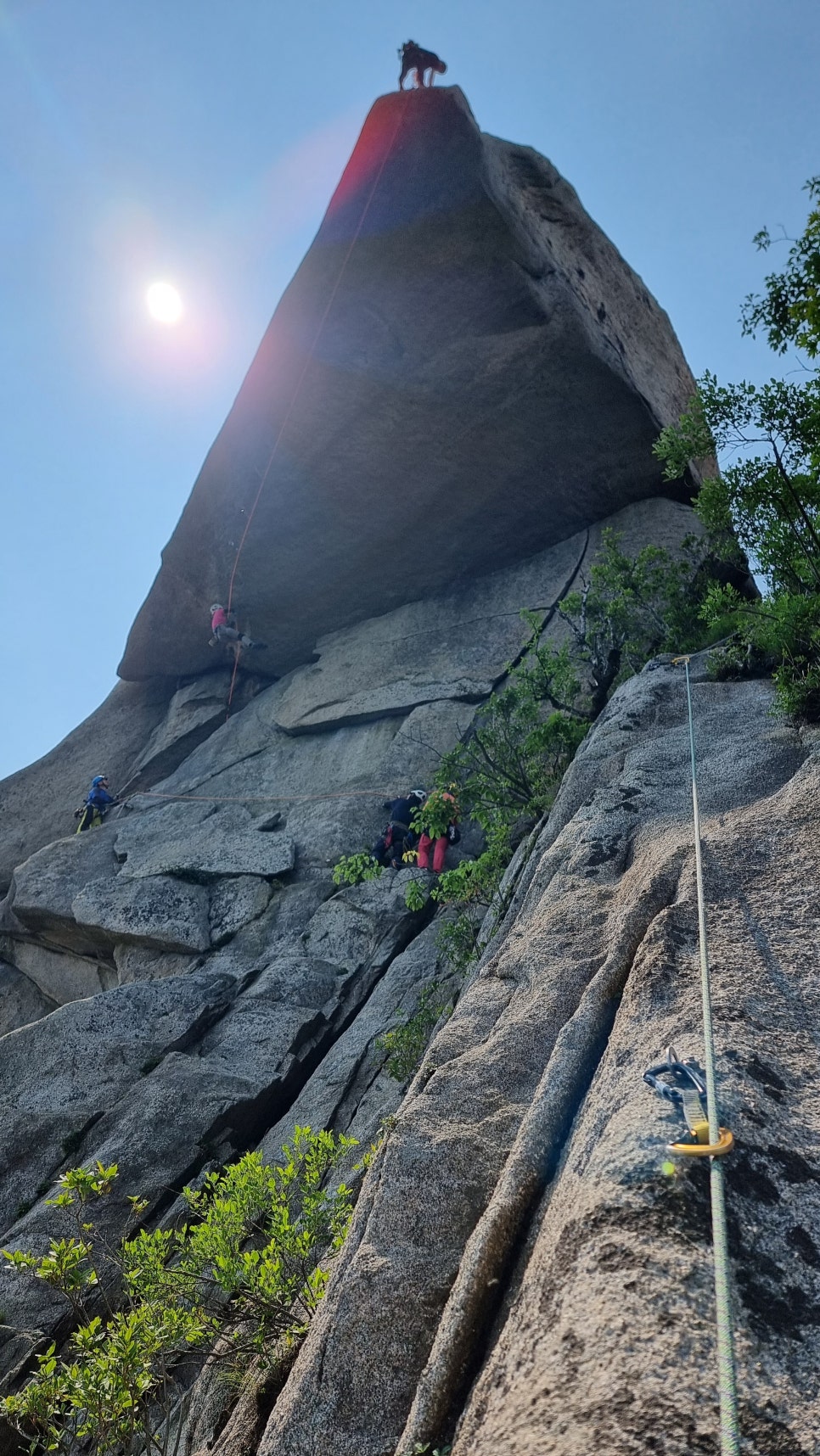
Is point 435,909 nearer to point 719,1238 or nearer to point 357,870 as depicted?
point 357,870

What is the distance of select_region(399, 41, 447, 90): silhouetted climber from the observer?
1322 cm

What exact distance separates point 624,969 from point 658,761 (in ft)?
9.82

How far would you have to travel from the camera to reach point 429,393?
49.2 ft

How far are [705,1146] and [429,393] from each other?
1413cm

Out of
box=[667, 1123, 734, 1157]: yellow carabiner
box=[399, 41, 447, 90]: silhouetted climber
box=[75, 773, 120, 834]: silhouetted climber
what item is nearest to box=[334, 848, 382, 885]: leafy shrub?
box=[75, 773, 120, 834]: silhouetted climber

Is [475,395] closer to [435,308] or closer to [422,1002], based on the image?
[435,308]

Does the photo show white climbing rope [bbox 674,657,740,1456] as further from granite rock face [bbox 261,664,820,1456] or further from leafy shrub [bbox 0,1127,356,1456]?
leafy shrub [bbox 0,1127,356,1456]

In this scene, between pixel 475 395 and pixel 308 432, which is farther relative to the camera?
pixel 308 432

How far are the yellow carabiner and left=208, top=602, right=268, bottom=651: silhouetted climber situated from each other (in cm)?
1689

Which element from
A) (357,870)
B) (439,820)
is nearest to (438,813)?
(439,820)

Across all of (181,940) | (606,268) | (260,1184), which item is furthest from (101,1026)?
(606,268)

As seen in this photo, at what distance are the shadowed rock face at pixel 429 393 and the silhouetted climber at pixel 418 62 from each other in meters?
1.10

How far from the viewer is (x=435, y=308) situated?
14.2 metres

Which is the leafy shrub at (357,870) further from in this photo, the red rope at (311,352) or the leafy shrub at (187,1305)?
the red rope at (311,352)
